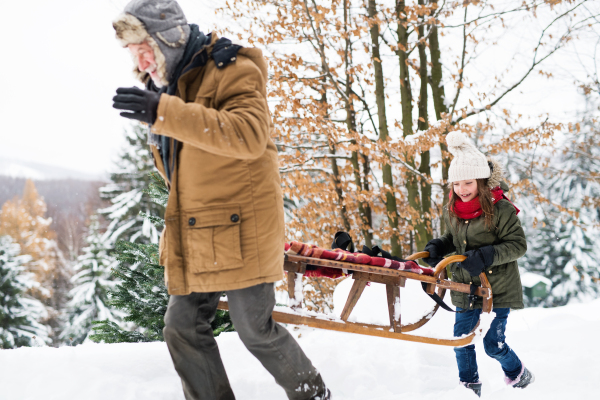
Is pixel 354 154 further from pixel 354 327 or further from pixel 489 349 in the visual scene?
pixel 354 327

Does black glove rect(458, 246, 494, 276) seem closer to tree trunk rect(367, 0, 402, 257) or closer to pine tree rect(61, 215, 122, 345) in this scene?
tree trunk rect(367, 0, 402, 257)

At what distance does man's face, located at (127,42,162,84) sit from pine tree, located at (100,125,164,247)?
15675 millimetres

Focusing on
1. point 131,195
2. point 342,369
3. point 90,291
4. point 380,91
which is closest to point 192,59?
point 342,369

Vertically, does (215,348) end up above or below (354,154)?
below

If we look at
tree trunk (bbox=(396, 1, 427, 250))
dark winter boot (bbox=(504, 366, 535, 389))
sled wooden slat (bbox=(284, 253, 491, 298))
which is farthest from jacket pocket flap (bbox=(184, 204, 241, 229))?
tree trunk (bbox=(396, 1, 427, 250))

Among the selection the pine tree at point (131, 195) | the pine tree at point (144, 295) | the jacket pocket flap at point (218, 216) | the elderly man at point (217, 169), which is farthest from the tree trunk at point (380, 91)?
the pine tree at point (131, 195)

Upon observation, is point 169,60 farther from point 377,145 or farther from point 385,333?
point 377,145

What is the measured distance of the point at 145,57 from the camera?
5.97ft

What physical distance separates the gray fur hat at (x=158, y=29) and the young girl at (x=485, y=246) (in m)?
2.11

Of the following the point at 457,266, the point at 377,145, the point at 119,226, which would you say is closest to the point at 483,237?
the point at 457,266

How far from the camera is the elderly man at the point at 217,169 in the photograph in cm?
172

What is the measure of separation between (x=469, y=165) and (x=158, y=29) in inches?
87.9

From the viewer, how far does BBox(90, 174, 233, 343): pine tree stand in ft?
13.6

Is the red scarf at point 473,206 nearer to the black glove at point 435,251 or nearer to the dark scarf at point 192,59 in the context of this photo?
the black glove at point 435,251
